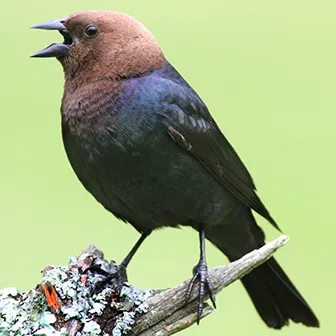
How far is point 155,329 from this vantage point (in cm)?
403

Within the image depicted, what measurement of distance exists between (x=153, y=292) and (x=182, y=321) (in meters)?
0.23

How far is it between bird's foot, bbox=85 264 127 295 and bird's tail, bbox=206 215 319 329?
2.62ft

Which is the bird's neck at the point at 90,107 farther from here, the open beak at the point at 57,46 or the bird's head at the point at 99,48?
the open beak at the point at 57,46

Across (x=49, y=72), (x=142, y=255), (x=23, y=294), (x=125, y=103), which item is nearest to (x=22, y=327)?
(x=23, y=294)

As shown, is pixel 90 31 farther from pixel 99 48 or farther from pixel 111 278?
pixel 111 278

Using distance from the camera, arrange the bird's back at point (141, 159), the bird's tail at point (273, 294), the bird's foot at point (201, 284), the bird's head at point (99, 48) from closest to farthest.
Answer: the bird's foot at point (201, 284), the bird's back at point (141, 159), the bird's head at point (99, 48), the bird's tail at point (273, 294)

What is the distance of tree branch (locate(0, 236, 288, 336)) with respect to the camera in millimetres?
3889

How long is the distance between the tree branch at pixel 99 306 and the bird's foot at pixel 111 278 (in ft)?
0.10

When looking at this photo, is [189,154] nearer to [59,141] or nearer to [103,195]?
[103,195]

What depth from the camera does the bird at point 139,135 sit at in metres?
4.37

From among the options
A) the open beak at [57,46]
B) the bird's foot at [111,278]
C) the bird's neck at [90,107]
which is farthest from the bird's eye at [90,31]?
the bird's foot at [111,278]

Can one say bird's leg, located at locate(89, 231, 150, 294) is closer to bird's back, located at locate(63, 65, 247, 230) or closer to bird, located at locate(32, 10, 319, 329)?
bird, located at locate(32, 10, 319, 329)

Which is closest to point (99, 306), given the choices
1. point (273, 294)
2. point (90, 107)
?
point (90, 107)

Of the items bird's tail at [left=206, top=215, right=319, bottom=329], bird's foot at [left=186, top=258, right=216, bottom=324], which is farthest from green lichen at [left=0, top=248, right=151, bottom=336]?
bird's tail at [left=206, top=215, right=319, bottom=329]
